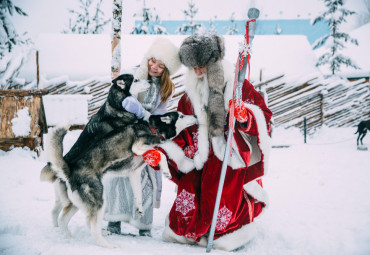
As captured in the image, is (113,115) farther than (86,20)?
No

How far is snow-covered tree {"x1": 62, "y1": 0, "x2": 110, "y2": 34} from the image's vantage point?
15.4 m

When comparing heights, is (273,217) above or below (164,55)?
below

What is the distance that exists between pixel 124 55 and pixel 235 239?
780 centimetres

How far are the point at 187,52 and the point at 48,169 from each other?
4.63ft

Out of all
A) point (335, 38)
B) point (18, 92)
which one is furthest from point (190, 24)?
point (18, 92)

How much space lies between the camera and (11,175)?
3.89 m

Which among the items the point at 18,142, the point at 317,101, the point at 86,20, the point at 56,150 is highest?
the point at 86,20

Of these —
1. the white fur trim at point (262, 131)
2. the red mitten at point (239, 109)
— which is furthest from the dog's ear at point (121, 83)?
the white fur trim at point (262, 131)

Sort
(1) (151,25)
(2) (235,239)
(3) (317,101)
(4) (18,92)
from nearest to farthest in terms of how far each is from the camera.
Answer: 1. (2) (235,239)
2. (4) (18,92)
3. (3) (317,101)
4. (1) (151,25)

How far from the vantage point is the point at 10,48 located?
726 centimetres

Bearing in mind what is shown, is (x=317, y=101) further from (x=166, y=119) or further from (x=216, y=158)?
(x=166, y=119)

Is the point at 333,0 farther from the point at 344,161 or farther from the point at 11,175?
the point at 11,175

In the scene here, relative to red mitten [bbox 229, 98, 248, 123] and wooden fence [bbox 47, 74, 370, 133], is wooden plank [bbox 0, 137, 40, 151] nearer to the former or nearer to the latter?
red mitten [bbox 229, 98, 248, 123]

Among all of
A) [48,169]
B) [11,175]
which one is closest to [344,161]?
[48,169]
